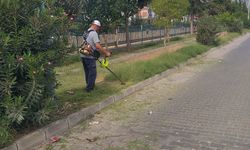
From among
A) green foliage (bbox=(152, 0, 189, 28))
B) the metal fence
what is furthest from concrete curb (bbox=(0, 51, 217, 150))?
green foliage (bbox=(152, 0, 189, 28))

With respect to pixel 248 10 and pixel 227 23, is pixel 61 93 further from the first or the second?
pixel 248 10

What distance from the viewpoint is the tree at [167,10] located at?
1941cm

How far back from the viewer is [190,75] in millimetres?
12016

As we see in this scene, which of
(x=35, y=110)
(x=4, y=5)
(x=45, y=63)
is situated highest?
(x=4, y=5)

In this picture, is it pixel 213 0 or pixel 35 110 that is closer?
pixel 35 110

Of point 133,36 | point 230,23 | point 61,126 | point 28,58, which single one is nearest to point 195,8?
point 230,23

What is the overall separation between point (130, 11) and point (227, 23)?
82.8 feet

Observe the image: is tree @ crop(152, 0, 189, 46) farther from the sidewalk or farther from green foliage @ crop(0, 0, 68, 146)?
green foliage @ crop(0, 0, 68, 146)

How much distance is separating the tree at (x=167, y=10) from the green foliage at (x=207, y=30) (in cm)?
246

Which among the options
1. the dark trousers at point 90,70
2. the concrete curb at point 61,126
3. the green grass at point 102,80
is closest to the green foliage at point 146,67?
the green grass at point 102,80

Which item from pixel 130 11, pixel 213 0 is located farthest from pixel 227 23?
pixel 130 11

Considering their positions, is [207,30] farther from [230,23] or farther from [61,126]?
[230,23]

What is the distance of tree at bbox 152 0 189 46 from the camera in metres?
19.4

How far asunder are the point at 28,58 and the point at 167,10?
15.2 m
